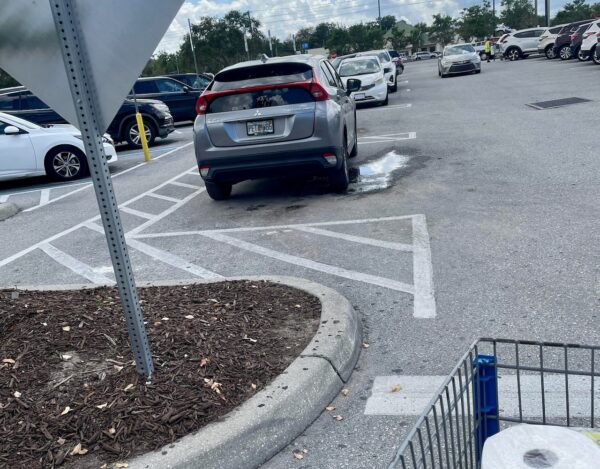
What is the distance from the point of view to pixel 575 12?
236ft

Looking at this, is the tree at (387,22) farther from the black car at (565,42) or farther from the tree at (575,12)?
the black car at (565,42)

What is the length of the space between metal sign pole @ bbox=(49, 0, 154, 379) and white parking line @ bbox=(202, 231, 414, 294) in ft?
7.39

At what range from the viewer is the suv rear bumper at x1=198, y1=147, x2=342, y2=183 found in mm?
7559

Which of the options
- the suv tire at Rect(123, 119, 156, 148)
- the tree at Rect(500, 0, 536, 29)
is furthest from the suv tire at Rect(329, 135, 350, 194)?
the tree at Rect(500, 0, 536, 29)

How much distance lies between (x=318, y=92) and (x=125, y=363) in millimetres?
4797

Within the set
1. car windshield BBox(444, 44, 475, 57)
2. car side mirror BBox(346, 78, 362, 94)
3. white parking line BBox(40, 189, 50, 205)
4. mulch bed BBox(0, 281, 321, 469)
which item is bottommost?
white parking line BBox(40, 189, 50, 205)

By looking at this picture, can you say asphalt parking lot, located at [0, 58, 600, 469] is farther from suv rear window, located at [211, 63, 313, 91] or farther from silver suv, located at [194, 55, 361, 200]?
suv rear window, located at [211, 63, 313, 91]

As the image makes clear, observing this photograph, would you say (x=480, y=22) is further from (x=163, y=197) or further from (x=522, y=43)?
(x=163, y=197)

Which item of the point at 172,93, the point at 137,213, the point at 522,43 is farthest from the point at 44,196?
the point at 522,43

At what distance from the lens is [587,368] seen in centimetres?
341

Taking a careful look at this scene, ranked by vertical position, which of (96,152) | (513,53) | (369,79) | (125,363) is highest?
(96,152)

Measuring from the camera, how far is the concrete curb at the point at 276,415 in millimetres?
2812

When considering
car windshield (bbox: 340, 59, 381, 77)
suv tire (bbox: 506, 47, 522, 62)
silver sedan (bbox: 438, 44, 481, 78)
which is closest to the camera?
car windshield (bbox: 340, 59, 381, 77)

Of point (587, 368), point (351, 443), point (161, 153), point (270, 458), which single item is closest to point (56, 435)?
point (270, 458)
